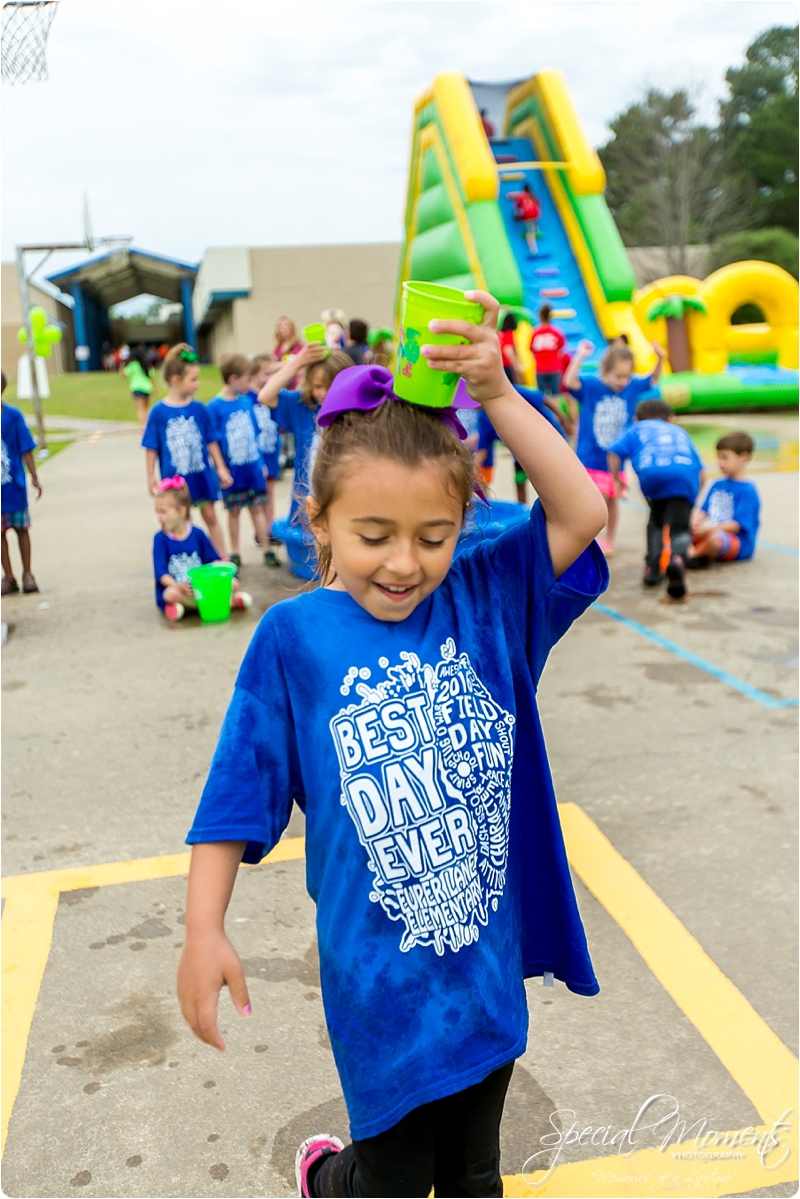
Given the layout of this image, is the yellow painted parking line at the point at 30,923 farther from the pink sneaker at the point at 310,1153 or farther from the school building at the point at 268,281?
the school building at the point at 268,281

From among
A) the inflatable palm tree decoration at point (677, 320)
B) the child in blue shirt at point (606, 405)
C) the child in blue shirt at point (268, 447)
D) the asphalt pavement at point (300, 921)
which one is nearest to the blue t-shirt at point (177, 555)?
the asphalt pavement at point (300, 921)

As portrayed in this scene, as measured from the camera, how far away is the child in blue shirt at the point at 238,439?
7.34 m

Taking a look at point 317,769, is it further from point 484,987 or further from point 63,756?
point 63,756

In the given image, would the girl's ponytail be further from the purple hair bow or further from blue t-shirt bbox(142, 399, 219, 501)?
the purple hair bow

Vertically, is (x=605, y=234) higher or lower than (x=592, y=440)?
higher

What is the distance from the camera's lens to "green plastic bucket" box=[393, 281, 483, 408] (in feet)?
4.56

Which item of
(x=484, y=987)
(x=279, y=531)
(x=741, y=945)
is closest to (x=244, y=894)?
(x=741, y=945)

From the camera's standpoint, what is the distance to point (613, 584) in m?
6.87

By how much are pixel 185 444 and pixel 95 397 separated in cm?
2520

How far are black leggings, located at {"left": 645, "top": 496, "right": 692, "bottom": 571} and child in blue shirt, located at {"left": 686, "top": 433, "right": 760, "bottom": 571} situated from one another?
53cm

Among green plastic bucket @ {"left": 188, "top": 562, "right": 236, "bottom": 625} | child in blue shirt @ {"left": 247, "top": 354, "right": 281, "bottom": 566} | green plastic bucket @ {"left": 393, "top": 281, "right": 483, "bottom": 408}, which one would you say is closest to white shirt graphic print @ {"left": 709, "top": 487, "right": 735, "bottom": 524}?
child in blue shirt @ {"left": 247, "top": 354, "right": 281, "bottom": 566}

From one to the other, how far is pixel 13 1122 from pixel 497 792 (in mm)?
1519

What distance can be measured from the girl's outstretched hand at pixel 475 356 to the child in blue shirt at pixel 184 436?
18.0 ft

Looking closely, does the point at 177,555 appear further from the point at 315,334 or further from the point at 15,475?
the point at 315,334
